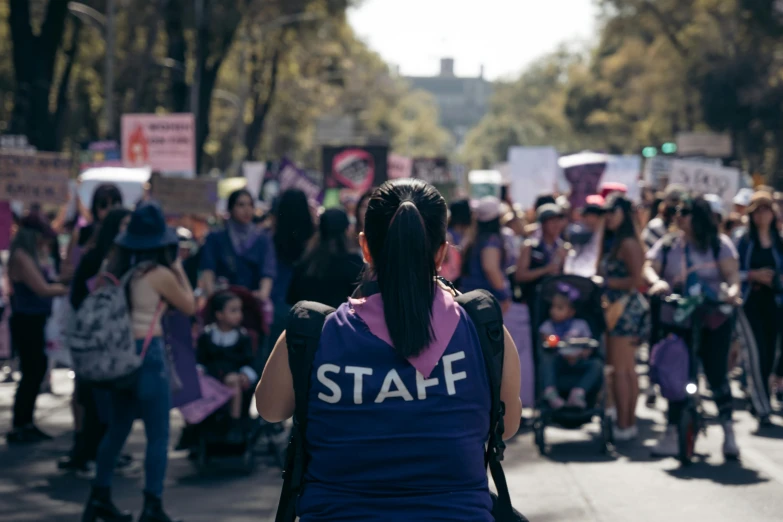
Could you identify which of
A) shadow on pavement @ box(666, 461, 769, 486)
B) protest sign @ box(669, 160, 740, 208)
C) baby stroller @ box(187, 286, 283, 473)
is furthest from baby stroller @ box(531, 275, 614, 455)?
protest sign @ box(669, 160, 740, 208)

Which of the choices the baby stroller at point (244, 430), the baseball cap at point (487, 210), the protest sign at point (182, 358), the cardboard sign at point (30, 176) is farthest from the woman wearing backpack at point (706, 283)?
the cardboard sign at point (30, 176)

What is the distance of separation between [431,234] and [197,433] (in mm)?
6382

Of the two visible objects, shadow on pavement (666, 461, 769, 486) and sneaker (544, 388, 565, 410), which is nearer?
shadow on pavement (666, 461, 769, 486)

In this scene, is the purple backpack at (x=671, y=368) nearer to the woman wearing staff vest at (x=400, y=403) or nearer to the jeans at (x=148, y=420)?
the jeans at (x=148, y=420)

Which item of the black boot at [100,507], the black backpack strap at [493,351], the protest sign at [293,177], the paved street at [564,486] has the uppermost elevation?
the protest sign at [293,177]

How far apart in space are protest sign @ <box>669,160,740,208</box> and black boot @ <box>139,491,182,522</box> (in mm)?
14328

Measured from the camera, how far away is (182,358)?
8281 mm

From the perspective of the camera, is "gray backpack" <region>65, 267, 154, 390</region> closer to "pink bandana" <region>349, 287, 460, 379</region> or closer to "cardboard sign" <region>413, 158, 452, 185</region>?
"pink bandana" <region>349, 287, 460, 379</region>

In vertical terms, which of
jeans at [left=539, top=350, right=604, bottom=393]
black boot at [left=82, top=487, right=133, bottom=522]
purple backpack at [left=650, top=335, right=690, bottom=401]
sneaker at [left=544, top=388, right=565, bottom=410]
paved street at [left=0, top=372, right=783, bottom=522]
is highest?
purple backpack at [left=650, top=335, right=690, bottom=401]

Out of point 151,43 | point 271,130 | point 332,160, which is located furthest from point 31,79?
point 271,130

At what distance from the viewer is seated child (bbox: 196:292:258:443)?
9.38 metres

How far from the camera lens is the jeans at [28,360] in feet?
34.4

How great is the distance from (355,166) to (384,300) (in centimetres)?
2040

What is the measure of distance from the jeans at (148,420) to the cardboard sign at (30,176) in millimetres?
6241
